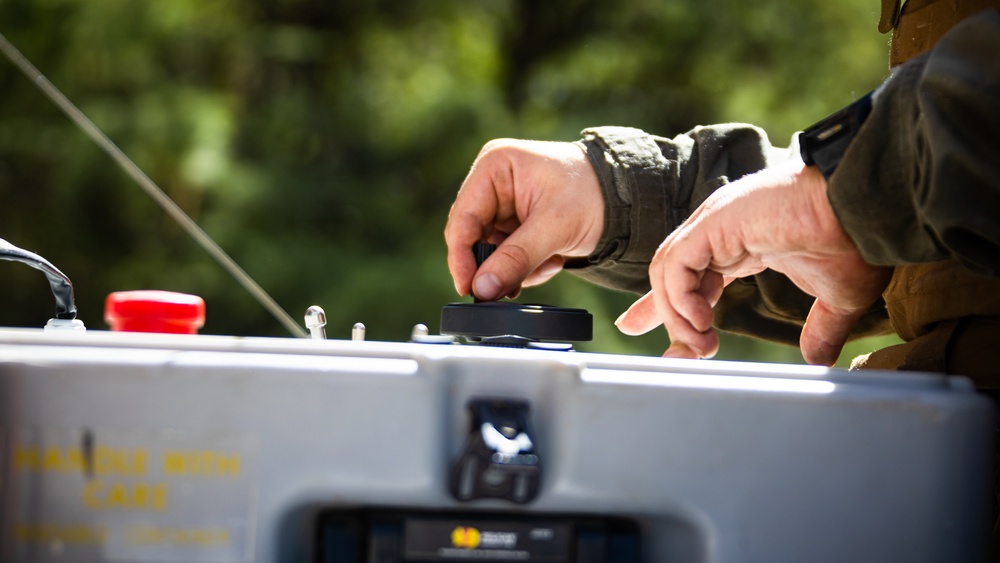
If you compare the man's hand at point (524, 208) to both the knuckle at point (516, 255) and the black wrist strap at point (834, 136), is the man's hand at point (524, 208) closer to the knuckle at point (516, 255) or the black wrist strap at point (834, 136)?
the knuckle at point (516, 255)

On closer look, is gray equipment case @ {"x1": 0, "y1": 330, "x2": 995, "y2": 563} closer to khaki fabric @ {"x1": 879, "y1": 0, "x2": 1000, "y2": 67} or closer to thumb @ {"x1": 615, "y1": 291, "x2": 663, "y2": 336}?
thumb @ {"x1": 615, "y1": 291, "x2": 663, "y2": 336}

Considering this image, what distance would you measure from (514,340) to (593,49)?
5.70m

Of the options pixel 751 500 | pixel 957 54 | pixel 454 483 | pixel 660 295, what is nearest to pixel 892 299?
pixel 660 295

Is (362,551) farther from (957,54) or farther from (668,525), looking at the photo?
(957,54)

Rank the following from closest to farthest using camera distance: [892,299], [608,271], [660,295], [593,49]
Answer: [660,295], [892,299], [608,271], [593,49]

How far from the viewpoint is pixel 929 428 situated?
0.69 meters

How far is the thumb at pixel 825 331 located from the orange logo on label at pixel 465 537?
551mm

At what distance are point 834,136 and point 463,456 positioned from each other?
429 millimetres

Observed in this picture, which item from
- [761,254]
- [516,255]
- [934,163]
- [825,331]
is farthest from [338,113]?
[934,163]

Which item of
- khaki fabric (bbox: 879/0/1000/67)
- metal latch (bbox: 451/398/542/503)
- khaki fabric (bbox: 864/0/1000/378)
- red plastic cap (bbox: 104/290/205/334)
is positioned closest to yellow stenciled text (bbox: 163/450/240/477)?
metal latch (bbox: 451/398/542/503)

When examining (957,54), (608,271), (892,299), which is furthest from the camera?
(608,271)

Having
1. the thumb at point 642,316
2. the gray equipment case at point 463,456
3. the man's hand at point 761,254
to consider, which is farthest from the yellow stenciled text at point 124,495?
the thumb at point 642,316

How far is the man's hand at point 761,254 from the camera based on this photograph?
34.8 inches

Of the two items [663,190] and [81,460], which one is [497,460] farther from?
[663,190]
